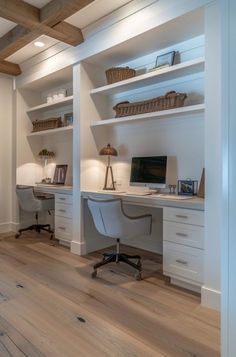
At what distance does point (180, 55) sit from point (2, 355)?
3101 millimetres

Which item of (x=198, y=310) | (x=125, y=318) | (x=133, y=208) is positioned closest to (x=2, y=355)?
(x=125, y=318)

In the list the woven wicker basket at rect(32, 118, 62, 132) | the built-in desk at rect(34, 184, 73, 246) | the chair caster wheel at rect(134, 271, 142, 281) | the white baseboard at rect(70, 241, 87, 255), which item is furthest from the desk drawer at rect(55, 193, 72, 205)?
the chair caster wheel at rect(134, 271, 142, 281)

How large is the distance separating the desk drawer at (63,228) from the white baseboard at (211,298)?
2.00 meters

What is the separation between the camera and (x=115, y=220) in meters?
2.65

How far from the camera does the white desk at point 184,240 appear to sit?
2.31 metres

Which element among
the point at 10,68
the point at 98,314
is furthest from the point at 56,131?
the point at 98,314

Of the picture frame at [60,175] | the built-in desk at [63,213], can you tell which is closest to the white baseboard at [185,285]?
the built-in desk at [63,213]

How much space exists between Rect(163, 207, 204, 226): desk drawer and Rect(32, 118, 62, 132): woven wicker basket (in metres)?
2.46

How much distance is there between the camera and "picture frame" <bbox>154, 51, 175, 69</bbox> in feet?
9.49

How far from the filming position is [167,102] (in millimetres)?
2809

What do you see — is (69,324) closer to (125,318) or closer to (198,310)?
(125,318)

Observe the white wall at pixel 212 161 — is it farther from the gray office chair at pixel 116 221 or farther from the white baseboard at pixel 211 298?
the gray office chair at pixel 116 221

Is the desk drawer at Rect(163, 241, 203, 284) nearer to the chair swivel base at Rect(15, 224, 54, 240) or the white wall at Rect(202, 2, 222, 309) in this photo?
the white wall at Rect(202, 2, 222, 309)

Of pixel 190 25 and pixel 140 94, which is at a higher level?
pixel 190 25
